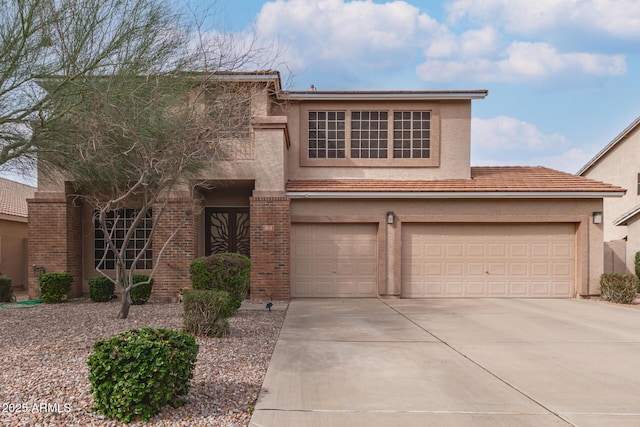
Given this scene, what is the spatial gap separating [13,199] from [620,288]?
73.3 ft

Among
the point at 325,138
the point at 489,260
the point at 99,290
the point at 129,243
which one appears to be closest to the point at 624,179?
the point at 489,260

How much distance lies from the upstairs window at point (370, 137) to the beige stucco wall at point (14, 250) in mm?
11356

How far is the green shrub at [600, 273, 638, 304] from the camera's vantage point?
1277 cm

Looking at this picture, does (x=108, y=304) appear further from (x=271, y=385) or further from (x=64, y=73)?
(x=271, y=385)

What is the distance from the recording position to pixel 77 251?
13500 mm

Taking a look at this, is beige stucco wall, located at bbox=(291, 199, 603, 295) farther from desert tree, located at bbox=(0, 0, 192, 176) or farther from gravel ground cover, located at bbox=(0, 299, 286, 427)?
desert tree, located at bbox=(0, 0, 192, 176)

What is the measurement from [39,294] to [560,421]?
1309 cm

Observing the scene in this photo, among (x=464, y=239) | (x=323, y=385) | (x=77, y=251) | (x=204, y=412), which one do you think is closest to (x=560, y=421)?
(x=323, y=385)

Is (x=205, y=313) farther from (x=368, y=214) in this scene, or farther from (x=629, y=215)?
(x=629, y=215)

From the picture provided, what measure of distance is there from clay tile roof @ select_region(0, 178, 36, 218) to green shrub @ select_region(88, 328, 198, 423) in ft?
46.2

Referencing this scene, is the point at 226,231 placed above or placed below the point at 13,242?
above

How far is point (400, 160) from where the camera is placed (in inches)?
585

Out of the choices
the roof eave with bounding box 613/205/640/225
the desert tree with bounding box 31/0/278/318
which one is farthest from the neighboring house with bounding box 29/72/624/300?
the roof eave with bounding box 613/205/640/225

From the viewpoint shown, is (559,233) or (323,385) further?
(559,233)
